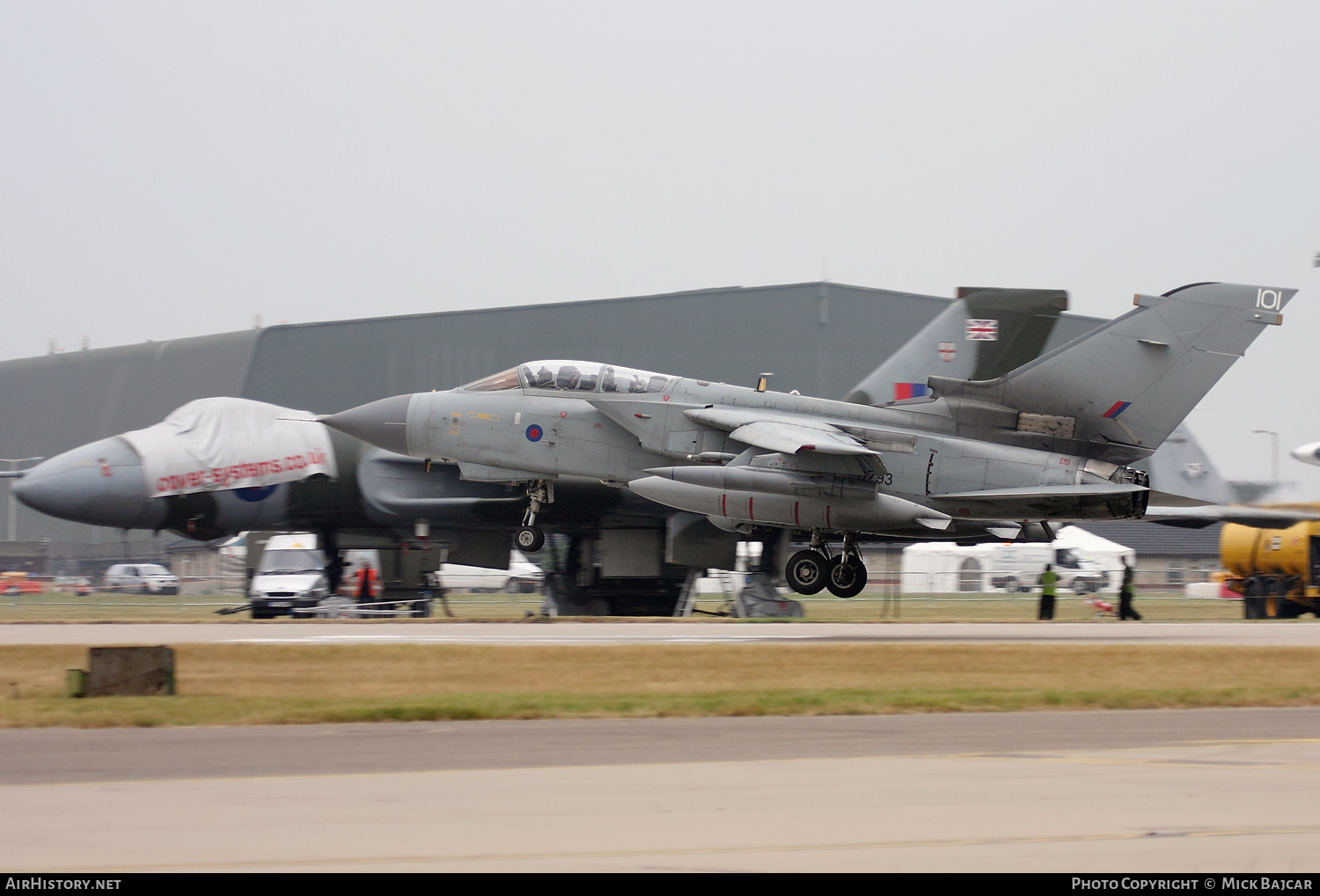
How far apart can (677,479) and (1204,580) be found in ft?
97.3

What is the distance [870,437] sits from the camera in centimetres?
2100

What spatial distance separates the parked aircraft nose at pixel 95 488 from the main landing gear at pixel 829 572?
1305cm

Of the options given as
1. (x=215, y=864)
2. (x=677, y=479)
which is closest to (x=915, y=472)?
(x=677, y=479)

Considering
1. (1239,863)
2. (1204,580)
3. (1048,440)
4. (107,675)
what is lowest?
(1204,580)

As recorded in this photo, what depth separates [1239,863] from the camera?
5.09 meters

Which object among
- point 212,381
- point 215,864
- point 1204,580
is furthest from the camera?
point 212,381

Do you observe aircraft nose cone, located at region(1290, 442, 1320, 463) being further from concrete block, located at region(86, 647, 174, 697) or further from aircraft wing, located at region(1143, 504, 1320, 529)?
concrete block, located at region(86, 647, 174, 697)

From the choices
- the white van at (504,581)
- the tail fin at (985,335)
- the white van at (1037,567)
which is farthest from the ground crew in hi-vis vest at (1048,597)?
the white van at (504,581)

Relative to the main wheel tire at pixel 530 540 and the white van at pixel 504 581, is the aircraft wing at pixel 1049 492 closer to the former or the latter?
the main wheel tire at pixel 530 540

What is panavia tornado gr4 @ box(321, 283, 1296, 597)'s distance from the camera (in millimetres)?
20016

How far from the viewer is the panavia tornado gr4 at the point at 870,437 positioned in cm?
2002

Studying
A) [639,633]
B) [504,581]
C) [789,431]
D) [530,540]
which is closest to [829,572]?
[789,431]

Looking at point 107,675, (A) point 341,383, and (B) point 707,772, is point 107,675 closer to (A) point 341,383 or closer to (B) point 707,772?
(B) point 707,772

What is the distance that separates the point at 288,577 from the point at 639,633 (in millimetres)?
10977
